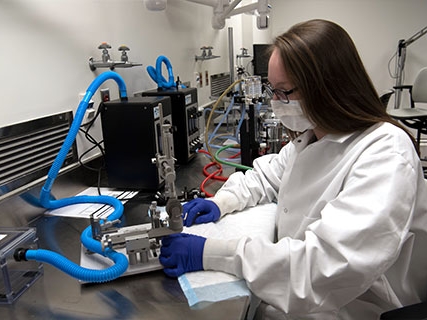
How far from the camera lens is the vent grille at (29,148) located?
113cm

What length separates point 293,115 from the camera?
993 millimetres

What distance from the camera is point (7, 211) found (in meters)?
1.12

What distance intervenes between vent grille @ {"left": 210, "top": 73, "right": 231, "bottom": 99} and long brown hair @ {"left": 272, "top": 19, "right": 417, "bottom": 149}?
81.3 inches

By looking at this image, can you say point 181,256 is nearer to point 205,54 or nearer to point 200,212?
point 200,212

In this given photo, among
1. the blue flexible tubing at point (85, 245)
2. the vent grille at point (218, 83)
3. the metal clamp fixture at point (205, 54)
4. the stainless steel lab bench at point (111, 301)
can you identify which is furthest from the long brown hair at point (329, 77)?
the vent grille at point (218, 83)

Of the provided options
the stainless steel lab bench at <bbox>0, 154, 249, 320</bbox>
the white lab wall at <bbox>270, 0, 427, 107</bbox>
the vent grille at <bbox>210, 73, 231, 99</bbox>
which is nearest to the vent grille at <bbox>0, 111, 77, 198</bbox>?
the stainless steel lab bench at <bbox>0, 154, 249, 320</bbox>

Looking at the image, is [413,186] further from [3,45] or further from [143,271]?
[3,45]

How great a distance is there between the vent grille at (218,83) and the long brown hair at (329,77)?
2.06m

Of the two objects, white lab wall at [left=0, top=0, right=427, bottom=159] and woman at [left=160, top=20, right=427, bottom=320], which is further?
white lab wall at [left=0, top=0, right=427, bottom=159]

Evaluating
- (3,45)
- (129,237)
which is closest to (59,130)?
(3,45)

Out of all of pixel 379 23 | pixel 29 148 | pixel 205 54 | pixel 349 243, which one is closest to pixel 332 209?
pixel 349 243

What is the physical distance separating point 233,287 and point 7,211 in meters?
0.79

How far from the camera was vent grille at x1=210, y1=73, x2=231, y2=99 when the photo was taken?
312 cm

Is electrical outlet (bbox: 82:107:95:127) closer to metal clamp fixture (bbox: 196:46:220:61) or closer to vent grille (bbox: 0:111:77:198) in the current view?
vent grille (bbox: 0:111:77:198)
